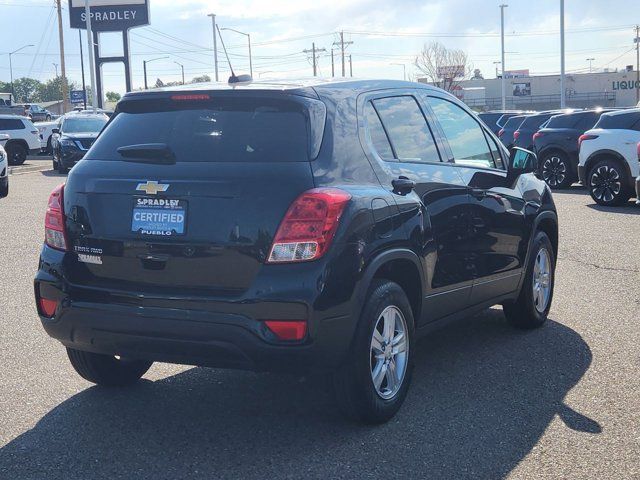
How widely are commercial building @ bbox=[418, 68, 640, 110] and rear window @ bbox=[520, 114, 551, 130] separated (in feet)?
257

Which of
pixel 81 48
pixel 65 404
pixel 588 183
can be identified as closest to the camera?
pixel 65 404

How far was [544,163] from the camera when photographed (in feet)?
69.9

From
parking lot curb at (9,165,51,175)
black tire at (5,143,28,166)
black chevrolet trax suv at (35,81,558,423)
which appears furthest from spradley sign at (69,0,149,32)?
black chevrolet trax suv at (35,81,558,423)

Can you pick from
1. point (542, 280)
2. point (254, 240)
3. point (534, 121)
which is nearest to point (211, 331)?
point (254, 240)

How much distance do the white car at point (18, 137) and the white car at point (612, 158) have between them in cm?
2069

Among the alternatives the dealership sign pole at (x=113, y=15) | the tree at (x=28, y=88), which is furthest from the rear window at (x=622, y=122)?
the tree at (x=28, y=88)

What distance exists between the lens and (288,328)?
4.41 m

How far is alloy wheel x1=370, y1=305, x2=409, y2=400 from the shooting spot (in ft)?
16.3

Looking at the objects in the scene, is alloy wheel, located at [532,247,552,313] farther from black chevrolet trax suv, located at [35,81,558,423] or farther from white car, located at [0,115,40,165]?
white car, located at [0,115,40,165]

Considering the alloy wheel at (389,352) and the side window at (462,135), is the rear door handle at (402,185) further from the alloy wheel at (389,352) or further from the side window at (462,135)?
the side window at (462,135)

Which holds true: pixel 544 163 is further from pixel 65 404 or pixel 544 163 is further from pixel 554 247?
pixel 65 404

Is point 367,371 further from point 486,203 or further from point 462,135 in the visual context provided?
point 462,135

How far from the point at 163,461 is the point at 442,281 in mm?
2029

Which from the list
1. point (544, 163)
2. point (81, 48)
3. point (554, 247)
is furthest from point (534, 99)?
point (554, 247)
